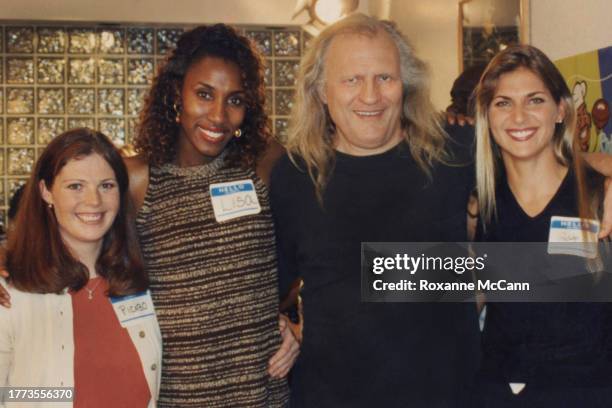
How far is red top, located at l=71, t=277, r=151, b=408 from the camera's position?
163cm

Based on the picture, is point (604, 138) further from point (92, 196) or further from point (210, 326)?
point (92, 196)

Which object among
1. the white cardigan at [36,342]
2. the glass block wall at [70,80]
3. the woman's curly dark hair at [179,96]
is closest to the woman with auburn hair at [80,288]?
the white cardigan at [36,342]

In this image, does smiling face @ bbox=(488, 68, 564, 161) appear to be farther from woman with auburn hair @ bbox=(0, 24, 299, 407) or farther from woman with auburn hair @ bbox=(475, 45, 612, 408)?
woman with auburn hair @ bbox=(0, 24, 299, 407)

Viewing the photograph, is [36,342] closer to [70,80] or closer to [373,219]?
[373,219]

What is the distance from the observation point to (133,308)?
176cm

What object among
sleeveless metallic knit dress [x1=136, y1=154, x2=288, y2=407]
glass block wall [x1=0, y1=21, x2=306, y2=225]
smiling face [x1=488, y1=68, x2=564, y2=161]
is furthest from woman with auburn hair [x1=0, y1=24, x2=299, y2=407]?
glass block wall [x1=0, y1=21, x2=306, y2=225]

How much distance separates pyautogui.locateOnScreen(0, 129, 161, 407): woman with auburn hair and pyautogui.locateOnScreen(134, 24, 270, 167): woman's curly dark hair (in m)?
0.23

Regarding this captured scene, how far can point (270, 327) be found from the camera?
6.25 ft

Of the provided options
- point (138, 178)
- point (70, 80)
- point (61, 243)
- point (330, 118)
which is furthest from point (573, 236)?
point (70, 80)

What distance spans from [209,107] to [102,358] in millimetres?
712

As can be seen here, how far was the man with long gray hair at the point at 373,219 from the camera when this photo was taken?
168cm

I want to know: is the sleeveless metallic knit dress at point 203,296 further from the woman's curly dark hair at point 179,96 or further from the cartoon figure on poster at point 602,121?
the cartoon figure on poster at point 602,121

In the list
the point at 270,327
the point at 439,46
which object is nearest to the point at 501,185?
the point at 270,327

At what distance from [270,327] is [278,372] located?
12cm
